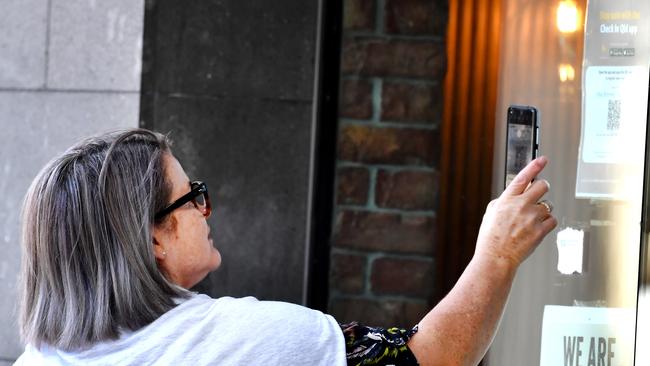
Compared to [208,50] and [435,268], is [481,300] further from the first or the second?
[208,50]

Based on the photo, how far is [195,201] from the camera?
2.19m

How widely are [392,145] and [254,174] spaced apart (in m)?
0.55

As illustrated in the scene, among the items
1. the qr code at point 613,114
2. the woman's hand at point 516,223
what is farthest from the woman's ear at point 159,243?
the qr code at point 613,114

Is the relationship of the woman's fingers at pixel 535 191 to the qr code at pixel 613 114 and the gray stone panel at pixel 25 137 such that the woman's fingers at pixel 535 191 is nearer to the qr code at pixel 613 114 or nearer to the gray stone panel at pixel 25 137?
the qr code at pixel 613 114

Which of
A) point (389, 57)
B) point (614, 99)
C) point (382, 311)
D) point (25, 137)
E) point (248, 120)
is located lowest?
point (382, 311)

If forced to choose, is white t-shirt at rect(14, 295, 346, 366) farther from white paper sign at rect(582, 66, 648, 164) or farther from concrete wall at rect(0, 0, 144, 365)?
concrete wall at rect(0, 0, 144, 365)

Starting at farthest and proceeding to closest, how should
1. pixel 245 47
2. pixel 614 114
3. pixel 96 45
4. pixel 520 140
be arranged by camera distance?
pixel 96 45 < pixel 245 47 < pixel 614 114 < pixel 520 140

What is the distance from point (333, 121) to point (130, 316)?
182 cm

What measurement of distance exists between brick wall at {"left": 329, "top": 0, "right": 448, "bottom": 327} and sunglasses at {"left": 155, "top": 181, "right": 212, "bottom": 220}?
4.66 feet

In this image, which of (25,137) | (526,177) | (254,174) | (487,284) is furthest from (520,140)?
(25,137)

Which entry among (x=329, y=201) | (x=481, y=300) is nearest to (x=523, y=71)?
(x=329, y=201)

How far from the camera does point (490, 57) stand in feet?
11.2

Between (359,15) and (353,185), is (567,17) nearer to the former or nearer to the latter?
(359,15)

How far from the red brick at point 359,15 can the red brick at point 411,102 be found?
216mm
